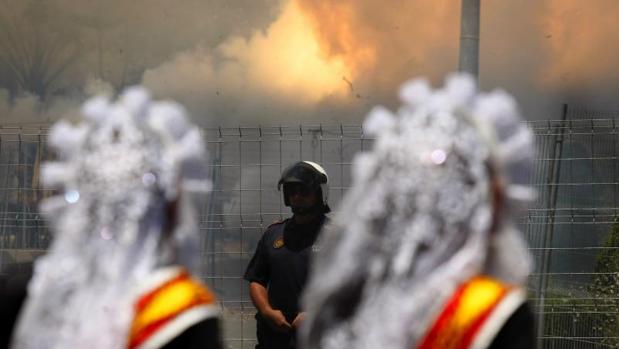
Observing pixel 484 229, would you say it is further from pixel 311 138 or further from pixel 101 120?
pixel 311 138

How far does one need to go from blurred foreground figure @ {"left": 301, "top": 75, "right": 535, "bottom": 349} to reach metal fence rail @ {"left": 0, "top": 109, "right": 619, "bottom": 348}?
4444 millimetres

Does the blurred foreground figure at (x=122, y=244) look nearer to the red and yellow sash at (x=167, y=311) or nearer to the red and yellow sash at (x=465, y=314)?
the red and yellow sash at (x=167, y=311)

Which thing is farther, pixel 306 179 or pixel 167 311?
pixel 306 179

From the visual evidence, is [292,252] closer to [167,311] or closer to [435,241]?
[167,311]

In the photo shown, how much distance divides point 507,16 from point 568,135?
5.89ft

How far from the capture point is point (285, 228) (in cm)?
636

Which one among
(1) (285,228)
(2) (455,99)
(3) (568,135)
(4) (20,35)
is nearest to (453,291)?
(2) (455,99)

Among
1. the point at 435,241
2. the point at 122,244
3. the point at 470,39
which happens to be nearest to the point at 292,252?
the point at 470,39

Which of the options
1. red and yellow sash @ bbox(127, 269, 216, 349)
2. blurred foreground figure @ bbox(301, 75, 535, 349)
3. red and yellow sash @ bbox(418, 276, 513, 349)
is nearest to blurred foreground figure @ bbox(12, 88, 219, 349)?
red and yellow sash @ bbox(127, 269, 216, 349)

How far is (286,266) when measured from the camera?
6254mm

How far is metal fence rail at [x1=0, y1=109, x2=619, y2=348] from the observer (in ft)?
24.9

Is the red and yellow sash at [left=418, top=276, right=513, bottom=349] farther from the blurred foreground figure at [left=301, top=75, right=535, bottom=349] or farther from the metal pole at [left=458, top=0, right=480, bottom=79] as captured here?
the metal pole at [left=458, top=0, right=480, bottom=79]

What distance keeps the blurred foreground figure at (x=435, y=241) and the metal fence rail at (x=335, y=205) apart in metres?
4.44

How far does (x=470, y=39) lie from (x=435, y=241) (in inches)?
151
